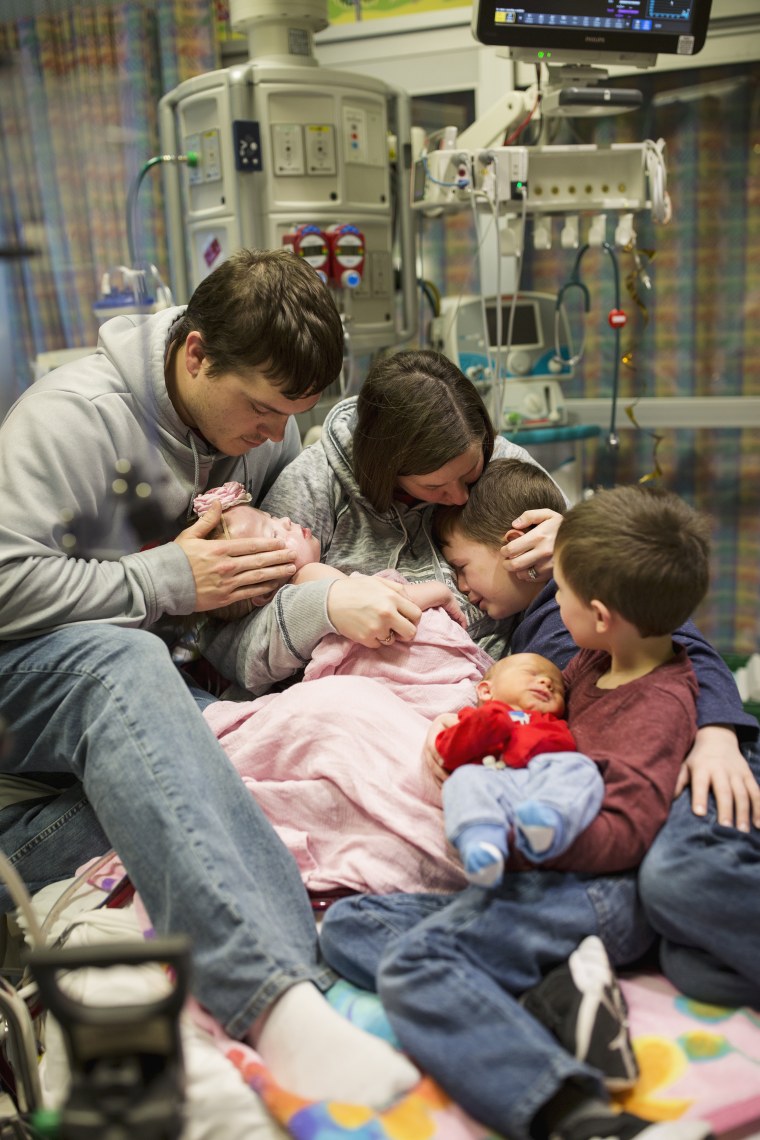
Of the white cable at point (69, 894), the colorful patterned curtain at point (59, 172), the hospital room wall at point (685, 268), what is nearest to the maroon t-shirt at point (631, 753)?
the white cable at point (69, 894)

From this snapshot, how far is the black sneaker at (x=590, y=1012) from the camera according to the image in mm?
1079

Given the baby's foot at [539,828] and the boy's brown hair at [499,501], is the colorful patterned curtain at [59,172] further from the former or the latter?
the baby's foot at [539,828]

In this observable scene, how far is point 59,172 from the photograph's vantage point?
1562 millimetres

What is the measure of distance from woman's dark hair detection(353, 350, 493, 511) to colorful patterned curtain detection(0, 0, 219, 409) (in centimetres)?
56

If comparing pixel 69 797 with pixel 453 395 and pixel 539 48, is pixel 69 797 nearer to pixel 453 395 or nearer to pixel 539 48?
pixel 453 395

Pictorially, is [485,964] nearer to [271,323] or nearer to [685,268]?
[271,323]

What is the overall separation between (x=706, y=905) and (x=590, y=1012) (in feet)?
0.65

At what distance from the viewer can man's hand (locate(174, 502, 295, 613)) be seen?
156 centimetres

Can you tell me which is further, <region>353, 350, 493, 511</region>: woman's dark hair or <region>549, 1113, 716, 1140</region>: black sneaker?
<region>353, 350, 493, 511</region>: woman's dark hair

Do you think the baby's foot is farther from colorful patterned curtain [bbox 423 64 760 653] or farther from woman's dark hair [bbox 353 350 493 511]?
colorful patterned curtain [bbox 423 64 760 653]

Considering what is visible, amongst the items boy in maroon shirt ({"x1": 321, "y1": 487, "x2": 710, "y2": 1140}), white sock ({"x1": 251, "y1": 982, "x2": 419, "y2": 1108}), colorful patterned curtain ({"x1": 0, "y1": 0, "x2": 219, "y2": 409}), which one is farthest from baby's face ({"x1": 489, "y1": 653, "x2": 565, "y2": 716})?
colorful patterned curtain ({"x1": 0, "y1": 0, "x2": 219, "y2": 409})

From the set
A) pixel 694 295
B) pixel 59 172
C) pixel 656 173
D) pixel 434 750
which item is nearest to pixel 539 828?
pixel 434 750

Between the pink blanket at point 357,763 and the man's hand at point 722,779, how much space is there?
13.1 inches

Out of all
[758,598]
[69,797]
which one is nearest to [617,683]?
[69,797]
